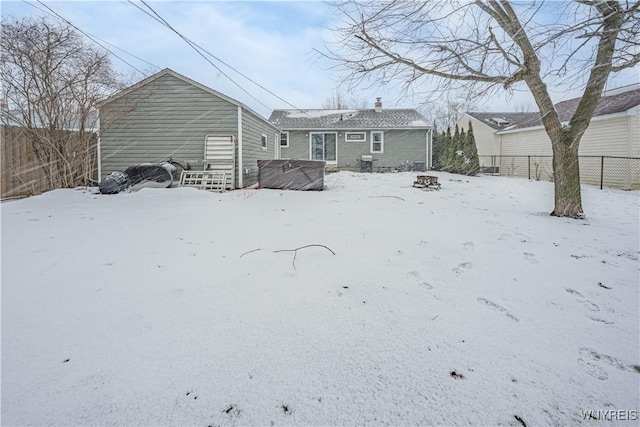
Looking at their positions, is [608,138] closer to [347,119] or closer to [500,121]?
[500,121]

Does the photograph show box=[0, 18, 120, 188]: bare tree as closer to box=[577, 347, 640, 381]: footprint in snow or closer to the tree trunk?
box=[577, 347, 640, 381]: footprint in snow

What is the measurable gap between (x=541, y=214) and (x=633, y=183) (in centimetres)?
805

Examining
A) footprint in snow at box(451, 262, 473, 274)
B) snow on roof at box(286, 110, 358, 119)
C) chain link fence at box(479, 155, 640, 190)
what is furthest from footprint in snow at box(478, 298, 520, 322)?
snow on roof at box(286, 110, 358, 119)

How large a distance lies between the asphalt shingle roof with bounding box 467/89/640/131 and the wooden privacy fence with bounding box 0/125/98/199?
1127 cm

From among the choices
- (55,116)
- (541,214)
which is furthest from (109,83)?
(541,214)

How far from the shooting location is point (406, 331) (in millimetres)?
1621

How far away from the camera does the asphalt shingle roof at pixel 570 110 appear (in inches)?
424

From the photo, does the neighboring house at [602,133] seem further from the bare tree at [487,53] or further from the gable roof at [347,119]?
the gable roof at [347,119]

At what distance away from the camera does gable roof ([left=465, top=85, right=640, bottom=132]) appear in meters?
10.7

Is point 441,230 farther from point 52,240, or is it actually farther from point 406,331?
point 52,240

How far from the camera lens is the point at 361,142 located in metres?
16.0

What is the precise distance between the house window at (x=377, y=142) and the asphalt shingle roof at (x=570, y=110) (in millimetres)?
6155

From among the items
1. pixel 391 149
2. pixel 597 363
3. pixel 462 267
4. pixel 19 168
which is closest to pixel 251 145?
pixel 19 168

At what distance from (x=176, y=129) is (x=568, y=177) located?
348 inches
